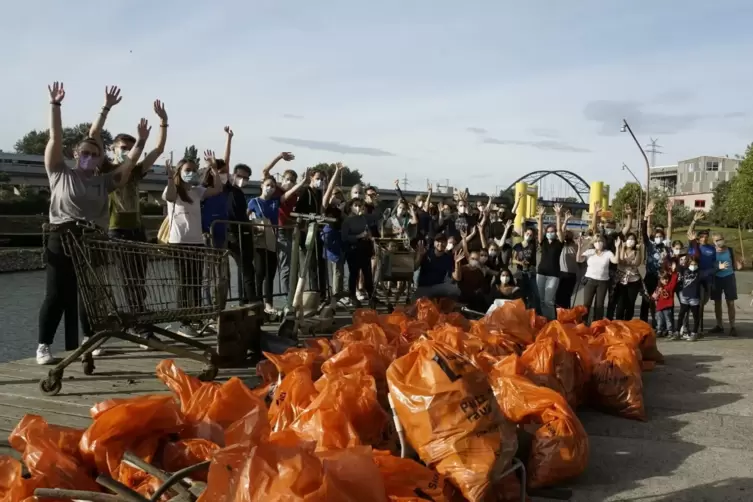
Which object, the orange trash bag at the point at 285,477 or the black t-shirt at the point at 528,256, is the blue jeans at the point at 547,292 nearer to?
the black t-shirt at the point at 528,256

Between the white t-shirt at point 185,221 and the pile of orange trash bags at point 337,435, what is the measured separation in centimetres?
214

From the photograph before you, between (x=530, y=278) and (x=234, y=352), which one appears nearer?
(x=234, y=352)

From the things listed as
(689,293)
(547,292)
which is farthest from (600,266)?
(689,293)

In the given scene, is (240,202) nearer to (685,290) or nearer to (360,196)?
(360,196)

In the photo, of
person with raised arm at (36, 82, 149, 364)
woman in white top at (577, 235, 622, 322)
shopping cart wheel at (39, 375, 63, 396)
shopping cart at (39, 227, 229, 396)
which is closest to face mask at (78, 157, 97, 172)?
person with raised arm at (36, 82, 149, 364)

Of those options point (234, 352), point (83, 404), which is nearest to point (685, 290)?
point (234, 352)

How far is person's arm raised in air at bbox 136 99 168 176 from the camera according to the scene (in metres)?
5.79

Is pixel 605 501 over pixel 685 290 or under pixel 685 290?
under

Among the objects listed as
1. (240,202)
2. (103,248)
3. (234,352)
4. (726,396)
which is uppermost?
(240,202)

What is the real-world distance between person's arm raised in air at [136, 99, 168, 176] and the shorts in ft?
26.7

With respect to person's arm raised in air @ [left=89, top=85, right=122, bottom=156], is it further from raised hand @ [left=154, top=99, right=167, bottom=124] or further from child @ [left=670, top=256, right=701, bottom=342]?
child @ [left=670, top=256, right=701, bottom=342]

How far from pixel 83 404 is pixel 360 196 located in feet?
19.7

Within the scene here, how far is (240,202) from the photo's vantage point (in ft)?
24.6

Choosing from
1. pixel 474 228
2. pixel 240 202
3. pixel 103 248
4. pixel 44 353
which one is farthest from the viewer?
pixel 474 228
